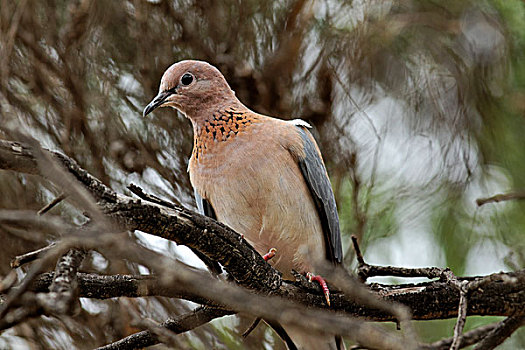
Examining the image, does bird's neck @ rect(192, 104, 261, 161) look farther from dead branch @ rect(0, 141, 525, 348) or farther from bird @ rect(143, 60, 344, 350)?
dead branch @ rect(0, 141, 525, 348)

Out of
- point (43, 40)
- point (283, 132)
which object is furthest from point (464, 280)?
point (43, 40)

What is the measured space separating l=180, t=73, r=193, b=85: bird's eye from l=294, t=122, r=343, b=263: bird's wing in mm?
471

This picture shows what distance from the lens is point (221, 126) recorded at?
245 cm

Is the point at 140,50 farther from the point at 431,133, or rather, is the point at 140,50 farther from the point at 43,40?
the point at 431,133

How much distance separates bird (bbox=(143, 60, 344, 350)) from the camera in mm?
2262

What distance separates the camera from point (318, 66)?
263 cm

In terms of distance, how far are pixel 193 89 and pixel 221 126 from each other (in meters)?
0.23

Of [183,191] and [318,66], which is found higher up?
[318,66]

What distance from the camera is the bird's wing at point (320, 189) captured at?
2.37 meters

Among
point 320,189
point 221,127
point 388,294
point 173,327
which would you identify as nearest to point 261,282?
point 173,327

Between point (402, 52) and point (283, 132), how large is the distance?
0.82 meters

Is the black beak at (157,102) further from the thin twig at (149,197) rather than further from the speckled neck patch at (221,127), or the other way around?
the thin twig at (149,197)

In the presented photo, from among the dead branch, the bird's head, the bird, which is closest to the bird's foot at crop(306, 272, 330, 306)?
the dead branch

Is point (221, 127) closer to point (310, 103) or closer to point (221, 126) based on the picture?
point (221, 126)
